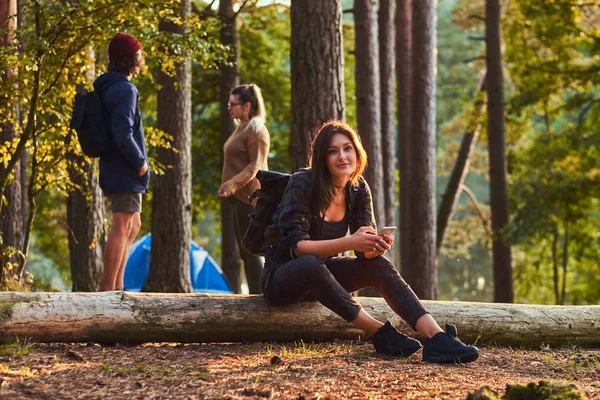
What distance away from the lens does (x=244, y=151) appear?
8.59 meters

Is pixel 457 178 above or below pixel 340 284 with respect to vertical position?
above

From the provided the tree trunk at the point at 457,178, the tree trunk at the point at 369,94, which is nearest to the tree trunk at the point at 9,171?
the tree trunk at the point at 369,94

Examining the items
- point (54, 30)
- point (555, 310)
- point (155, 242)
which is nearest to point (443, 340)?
point (555, 310)

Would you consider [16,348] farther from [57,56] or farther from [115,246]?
[57,56]

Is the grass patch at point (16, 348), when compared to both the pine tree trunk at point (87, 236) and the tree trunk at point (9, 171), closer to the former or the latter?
the tree trunk at point (9, 171)

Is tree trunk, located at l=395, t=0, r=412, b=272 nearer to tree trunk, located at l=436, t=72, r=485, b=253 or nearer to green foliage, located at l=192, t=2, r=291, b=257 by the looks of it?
tree trunk, located at l=436, t=72, r=485, b=253

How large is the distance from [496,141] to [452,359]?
1420 cm

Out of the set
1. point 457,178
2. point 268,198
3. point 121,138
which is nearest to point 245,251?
point 121,138

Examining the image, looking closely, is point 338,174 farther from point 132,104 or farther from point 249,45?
point 249,45

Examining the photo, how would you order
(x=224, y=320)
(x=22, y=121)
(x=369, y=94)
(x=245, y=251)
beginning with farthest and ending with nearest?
1. (x=369, y=94)
2. (x=22, y=121)
3. (x=245, y=251)
4. (x=224, y=320)

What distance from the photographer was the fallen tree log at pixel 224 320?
5.87 metres

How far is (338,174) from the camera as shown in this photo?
19.6 ft

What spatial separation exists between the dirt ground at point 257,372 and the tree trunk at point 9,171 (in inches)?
114

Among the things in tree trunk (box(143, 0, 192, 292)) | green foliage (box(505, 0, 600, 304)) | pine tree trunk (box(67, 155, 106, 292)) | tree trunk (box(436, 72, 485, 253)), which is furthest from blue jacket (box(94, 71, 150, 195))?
tree trunk (box(436, 72, 485, 253))
